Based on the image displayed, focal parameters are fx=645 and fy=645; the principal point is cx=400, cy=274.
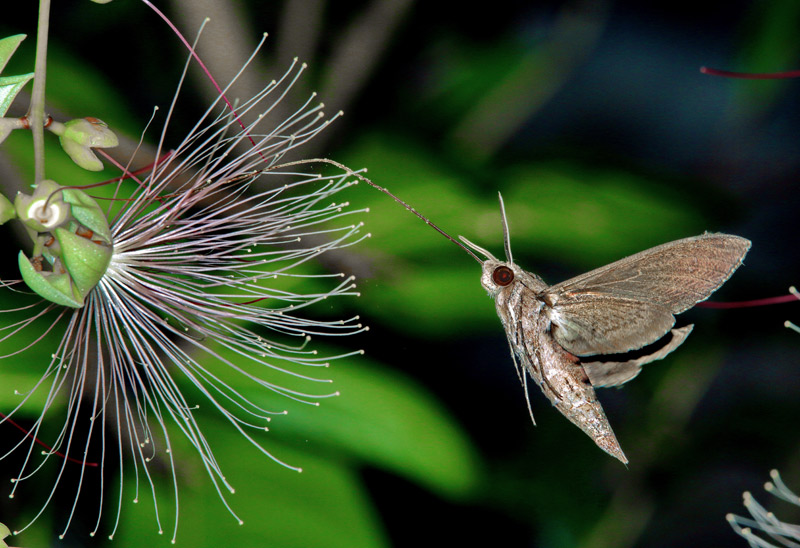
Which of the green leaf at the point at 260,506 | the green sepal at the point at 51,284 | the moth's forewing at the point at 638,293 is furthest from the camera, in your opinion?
the green leaf at the point at 260,506

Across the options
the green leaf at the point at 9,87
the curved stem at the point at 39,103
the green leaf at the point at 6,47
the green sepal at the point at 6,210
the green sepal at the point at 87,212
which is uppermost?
the green leaf at the point at 6,47

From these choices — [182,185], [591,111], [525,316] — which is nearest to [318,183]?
[182,185]

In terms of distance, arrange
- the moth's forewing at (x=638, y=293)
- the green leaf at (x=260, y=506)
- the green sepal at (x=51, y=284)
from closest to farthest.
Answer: the green sepal at (x=51, y=284) < the moth's forewing at (x=638, y=293) < the green leaf at (x=260, y=506)

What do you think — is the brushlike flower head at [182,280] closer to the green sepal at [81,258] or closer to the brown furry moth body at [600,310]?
the green sepal at [81,258]

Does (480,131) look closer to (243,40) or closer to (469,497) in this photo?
(243,40)

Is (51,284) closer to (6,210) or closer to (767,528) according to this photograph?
(6,210)

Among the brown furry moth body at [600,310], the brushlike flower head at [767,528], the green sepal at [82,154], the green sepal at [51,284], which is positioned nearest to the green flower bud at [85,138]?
the green sepal at [82,154]

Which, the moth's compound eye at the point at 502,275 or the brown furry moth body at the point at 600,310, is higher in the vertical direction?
Answer: the moth's compound eye at the point at 502,275

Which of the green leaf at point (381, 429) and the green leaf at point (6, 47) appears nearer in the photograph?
the green leaf at point (6, 47)
